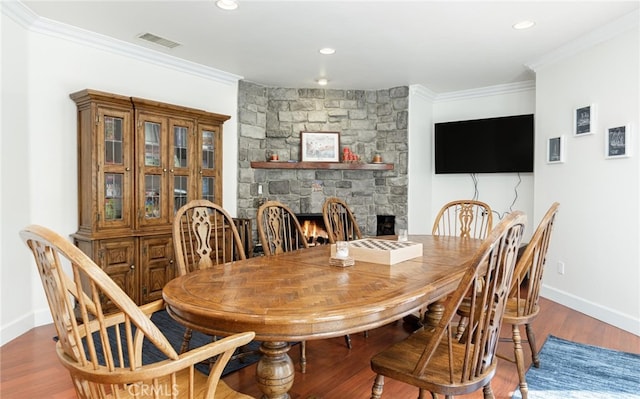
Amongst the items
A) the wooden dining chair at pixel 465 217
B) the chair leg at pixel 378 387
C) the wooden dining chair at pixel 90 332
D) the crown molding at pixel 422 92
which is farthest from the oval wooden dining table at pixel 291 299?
the crown molding at pixel 422 92

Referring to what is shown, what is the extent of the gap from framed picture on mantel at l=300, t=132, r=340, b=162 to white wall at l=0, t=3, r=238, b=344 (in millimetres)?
2079

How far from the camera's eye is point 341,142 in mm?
5594

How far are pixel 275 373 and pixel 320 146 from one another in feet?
13.7

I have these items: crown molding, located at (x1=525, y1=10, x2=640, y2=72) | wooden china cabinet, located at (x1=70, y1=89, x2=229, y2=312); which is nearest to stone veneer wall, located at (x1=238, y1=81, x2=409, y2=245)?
wooden china cabinet, located at (x1=70, y1=89, x2=229, y2=312)

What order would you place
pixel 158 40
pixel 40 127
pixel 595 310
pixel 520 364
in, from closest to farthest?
pixel 520 364, pixel 40 127, pixel 595 310, pixel 158 40

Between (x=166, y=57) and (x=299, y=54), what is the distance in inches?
53.9

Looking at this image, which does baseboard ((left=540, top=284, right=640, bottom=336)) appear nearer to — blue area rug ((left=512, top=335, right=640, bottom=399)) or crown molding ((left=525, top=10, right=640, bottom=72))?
blue area rug ((left=512, top=335, right=640, bottom=399))

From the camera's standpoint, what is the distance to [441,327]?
1387mm

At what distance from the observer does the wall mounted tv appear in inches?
196

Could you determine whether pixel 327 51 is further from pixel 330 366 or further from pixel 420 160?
pixel 330 366

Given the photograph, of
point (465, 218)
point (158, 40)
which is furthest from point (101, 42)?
point (465, 218)

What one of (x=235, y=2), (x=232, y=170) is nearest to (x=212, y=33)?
(x=235, y=2)

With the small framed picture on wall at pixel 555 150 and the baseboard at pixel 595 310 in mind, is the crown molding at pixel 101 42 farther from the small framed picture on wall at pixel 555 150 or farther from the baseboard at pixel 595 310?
the baseboard at pixel 595 310

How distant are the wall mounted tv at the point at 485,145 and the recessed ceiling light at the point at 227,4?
3555 mm
